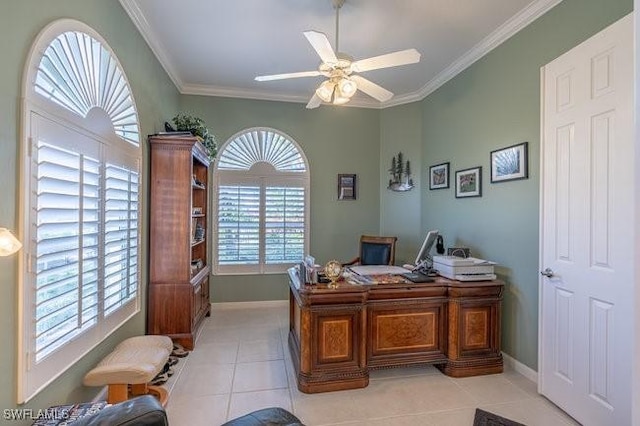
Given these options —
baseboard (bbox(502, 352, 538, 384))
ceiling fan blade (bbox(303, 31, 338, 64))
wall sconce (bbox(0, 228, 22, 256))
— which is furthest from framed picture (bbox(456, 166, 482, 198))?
wall sconce (bbox(0, 228, 22, 256))

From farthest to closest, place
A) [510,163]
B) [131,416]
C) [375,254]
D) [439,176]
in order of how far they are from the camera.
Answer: [375,254], [439,176], [510,163], [131,416]

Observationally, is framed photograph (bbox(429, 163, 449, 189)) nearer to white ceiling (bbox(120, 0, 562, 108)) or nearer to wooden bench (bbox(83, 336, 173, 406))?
white ceiling (bbox(120, 0, 562, 108))

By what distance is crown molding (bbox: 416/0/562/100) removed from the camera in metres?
2.66

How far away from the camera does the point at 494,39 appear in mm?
3148

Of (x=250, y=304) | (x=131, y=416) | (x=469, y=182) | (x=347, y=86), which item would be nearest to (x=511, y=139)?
(x=469, y=182)

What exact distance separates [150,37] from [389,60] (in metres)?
2.43

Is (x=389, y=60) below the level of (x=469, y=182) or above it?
above

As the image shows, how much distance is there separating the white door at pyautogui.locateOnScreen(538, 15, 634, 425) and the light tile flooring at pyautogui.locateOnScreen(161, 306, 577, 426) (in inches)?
11.8

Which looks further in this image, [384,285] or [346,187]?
[346,187]

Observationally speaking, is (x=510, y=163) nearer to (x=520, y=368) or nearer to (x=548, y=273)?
(x=548, y=273)

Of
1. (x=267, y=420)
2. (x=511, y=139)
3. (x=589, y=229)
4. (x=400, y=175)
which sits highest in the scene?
(x=511, y=139)

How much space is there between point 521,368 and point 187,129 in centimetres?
407

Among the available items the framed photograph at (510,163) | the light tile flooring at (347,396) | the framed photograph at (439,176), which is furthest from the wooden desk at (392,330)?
the framed photograph at (439,176)

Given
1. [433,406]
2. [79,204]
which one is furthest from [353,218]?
[79,204]
